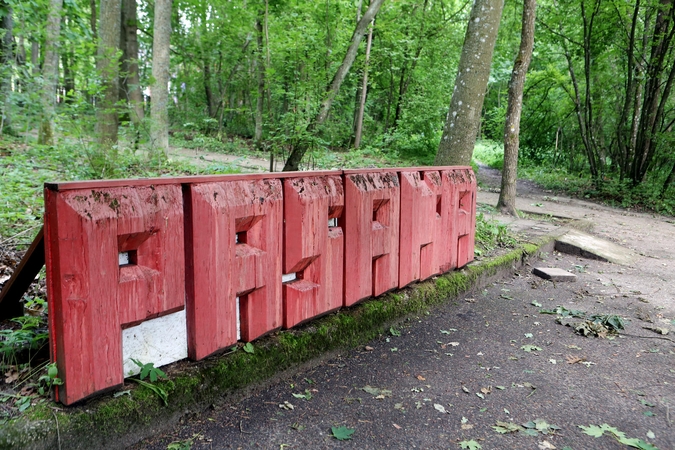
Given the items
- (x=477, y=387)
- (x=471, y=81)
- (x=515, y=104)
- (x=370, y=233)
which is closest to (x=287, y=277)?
(x=370, y=233)

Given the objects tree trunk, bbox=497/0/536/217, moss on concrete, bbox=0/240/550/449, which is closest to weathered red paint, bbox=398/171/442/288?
moss on concrete, bbox=0/240/550/449

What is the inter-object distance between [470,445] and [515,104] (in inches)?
282

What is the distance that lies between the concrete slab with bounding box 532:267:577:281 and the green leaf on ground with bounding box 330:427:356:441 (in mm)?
3992

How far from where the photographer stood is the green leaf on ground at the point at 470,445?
7.73 feet

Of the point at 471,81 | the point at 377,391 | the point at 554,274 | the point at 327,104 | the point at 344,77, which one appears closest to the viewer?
the point at 377,391

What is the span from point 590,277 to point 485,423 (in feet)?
13.2

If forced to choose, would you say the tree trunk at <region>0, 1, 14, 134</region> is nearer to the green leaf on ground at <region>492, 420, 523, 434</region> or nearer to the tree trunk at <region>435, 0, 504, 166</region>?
the tree trunk at <region>435, 0, 504, 166</region>

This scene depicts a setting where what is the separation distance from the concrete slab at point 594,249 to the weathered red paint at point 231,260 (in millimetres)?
5601

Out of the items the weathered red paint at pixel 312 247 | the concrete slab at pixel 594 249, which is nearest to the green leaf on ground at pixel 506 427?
the weathered red paint at pixel 312 247

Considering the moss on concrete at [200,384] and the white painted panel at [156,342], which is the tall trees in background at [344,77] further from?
the white painted panel at [156,342]

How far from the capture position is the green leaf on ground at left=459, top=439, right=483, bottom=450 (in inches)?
92.8

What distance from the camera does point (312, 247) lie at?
3016 millimetres

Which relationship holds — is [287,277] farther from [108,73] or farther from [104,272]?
[108,73]

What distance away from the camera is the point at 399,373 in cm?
315
